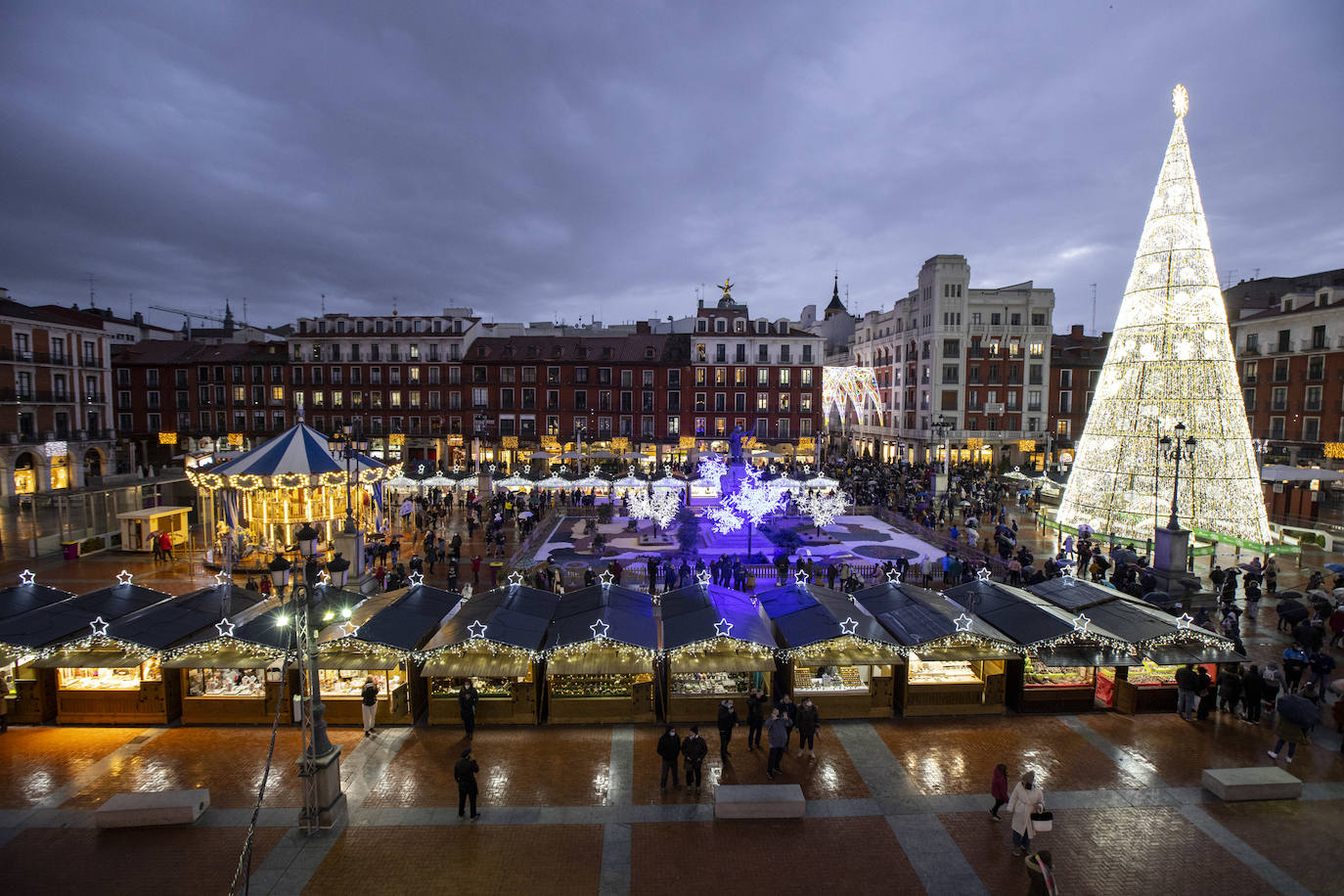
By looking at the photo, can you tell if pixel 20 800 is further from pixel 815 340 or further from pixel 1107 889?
pixel 815 340

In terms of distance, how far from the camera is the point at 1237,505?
20.4 metres

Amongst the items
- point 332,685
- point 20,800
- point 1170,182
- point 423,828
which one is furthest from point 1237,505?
point 20,800

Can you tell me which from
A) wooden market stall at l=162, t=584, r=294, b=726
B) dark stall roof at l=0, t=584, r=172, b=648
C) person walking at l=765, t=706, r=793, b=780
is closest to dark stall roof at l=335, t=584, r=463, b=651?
wooden market stall at l=162, t=584, r=294, b=726

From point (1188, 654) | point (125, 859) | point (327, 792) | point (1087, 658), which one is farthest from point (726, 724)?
point (1188, 654)

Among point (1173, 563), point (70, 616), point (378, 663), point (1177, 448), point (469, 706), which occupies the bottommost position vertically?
point (469, 706)

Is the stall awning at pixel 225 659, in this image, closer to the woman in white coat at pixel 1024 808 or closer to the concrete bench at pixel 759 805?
the concrete bench at pixel 759 805

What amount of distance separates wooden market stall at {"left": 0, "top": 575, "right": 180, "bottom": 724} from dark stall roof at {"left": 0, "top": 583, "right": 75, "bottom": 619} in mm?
774

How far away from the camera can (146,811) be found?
8.89m

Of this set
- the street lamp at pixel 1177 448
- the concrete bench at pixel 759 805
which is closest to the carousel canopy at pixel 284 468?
the concrete bench at pixel 759 805

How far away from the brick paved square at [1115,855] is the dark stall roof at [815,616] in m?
3.63

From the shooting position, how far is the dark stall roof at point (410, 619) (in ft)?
40.4

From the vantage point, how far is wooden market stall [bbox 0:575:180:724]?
11906mm

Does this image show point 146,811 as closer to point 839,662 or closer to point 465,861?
point 465,861

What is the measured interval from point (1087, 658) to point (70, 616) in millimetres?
19980
